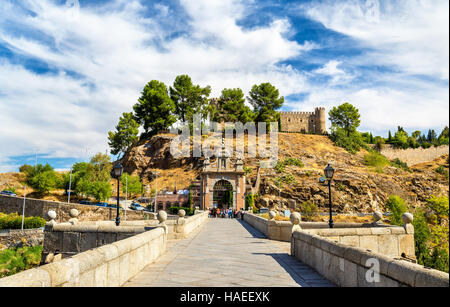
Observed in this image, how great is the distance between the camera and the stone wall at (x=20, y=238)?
30391 millimetres

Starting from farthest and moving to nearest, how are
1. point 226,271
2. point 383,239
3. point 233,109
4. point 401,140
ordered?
point 401,140, point 233,109, point 383,239, point 226,271

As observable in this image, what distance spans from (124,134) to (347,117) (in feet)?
180

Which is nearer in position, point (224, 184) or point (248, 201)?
point (248, 201)

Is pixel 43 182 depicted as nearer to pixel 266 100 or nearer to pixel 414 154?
pixel 266 100

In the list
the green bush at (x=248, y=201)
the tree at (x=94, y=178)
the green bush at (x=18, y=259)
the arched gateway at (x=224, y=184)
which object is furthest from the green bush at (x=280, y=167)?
the green bush at (x=18, y=259)

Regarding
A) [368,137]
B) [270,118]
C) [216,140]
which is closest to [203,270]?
[216,140]

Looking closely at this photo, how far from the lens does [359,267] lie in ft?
16.1

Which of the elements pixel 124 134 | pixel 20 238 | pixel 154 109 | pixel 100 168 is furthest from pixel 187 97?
pixel 20 238

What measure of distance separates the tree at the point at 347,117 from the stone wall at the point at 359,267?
79819mm

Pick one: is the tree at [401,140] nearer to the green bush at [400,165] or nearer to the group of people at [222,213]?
the green bush at [400,165]

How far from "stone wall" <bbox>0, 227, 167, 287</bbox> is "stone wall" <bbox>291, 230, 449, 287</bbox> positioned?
3.71m

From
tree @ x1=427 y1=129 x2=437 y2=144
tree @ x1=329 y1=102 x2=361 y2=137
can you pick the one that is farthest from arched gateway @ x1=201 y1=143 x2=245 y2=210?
tree @ x1=427 y1=129 x2=437 y2=144

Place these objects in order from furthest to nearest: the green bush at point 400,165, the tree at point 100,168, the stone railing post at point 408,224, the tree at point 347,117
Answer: the tree at point 347,117 < the green bush at point 400,165 < the tree at point 100,168 < the stone railing post at point 408,224
